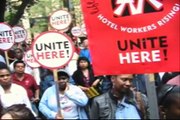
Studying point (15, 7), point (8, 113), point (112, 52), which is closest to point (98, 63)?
point (112, 52)

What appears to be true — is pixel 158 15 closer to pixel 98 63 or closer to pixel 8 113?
pixel 98 63

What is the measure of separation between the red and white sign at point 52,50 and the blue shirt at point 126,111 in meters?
0.70

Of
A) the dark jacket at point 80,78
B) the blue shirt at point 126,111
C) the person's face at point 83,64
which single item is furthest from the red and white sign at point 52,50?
the person's face at point 83,64

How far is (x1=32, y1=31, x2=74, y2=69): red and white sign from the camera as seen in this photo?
545 centimetres

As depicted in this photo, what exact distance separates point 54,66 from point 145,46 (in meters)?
1.13

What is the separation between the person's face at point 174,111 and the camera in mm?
4066

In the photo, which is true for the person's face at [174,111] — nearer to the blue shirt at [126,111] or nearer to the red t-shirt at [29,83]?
the blue shirt at [126,111]

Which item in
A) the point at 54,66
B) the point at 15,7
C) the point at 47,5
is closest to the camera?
the point at 54,66

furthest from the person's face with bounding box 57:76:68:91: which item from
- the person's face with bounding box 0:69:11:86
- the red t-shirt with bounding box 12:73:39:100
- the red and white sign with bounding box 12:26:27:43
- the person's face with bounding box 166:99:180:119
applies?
the red and white sign with bounding box 12:26:27:43

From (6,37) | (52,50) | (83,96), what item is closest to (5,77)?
(83,96)

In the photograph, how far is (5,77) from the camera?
709cm

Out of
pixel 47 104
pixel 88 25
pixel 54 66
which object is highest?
pixel 88 25

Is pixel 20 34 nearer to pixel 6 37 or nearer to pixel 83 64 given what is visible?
pixel 6 37

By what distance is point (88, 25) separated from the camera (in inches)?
191
